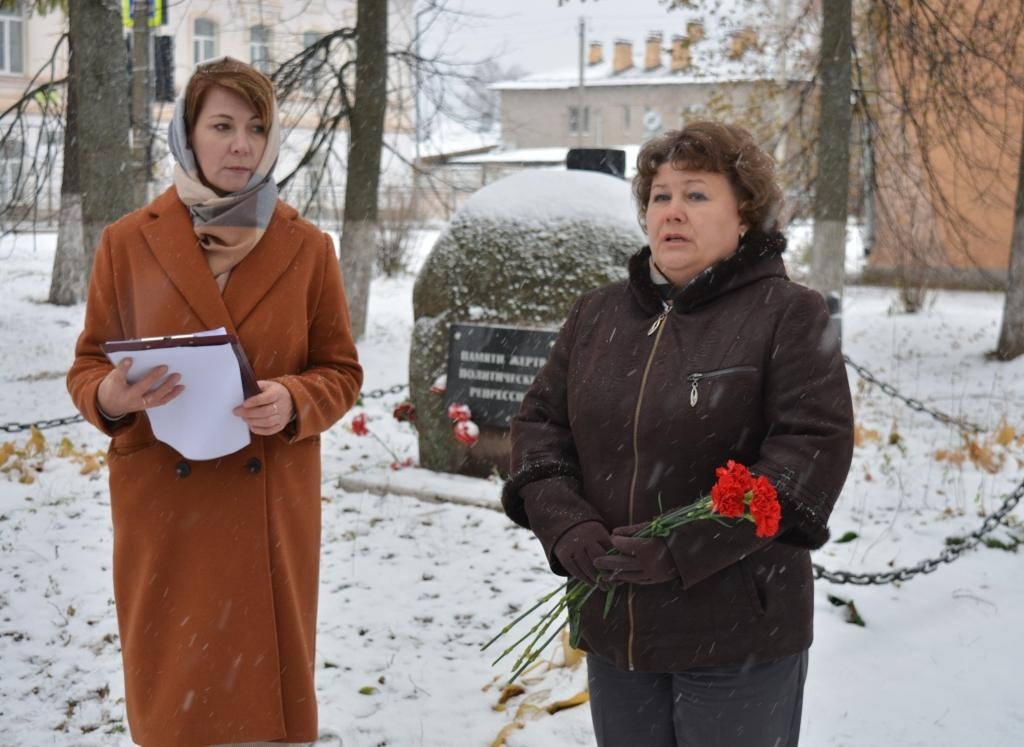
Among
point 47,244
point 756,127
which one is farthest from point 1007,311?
point 47,244

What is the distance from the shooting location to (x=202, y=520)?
Answer: 2500 millimetres

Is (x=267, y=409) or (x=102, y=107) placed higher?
(x=102, y=107)

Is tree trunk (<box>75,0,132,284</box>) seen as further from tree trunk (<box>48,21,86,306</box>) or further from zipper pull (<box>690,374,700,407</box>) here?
zipper pull (<box>690,374,700,407</box>)

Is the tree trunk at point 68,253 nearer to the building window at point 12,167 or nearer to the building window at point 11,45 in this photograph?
the building window at point 12,167

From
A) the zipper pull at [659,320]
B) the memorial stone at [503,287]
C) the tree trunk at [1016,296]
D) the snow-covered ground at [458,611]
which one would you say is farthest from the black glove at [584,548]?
the tree trunk at [1016,296]

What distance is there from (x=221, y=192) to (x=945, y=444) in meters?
6.69

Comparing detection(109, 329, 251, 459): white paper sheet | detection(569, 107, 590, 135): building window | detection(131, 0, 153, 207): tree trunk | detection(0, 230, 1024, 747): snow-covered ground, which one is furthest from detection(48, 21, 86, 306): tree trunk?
detection(569, 107, 590, 135): building window

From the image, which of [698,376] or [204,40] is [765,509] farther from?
[204,40]

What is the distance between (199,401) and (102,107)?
20.9ft

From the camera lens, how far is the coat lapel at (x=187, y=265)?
2.49 meters

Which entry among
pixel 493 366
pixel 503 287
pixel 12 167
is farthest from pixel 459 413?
pixel 12 167

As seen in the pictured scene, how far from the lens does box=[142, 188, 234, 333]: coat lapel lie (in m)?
2.49

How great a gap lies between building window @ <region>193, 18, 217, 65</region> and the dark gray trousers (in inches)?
1073

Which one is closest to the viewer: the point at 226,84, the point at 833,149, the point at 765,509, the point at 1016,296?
the point at 765,509
